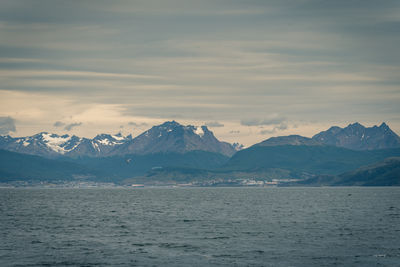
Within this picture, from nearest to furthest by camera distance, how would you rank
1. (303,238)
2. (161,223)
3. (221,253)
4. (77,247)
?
(221,253)
(77,247)
(303,238)
(161,223)

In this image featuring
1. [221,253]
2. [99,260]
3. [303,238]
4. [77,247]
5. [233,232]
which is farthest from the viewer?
[233,232]

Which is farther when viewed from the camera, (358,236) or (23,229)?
(23,229)

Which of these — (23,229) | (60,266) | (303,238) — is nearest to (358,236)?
(303,238)

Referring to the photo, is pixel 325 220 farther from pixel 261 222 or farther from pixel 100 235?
pixel 100 235

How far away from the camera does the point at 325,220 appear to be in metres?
159

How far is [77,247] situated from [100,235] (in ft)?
62.3

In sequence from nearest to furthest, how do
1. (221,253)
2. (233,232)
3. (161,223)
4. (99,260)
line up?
1. (99,260)
2. (221,253)
3. (233,232)
4. (161,223)

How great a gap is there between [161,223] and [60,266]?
7075cm

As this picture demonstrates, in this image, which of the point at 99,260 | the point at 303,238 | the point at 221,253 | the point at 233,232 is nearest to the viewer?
the point at 99,260

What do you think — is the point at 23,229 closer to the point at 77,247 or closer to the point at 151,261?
the point at 77,247

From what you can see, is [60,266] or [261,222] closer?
[60,266]

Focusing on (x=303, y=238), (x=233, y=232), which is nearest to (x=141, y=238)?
(x=233, y=232)

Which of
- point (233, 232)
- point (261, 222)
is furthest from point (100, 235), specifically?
point (261, 222)

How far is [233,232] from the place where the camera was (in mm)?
126125
